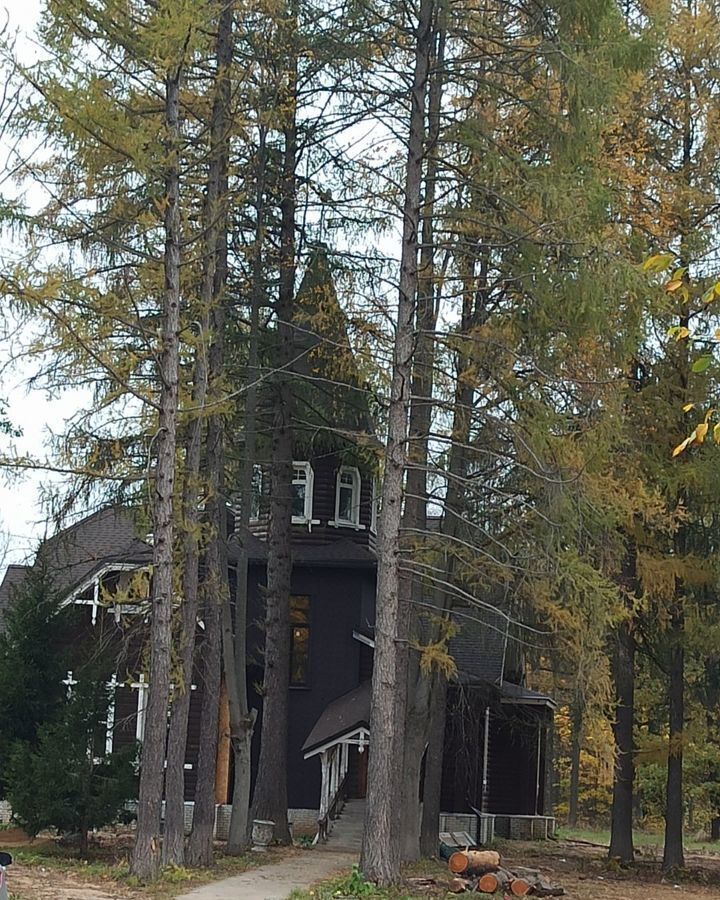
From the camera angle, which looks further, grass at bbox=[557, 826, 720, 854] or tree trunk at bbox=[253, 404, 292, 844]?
grass at bbox=[557, 826, 720, 854]

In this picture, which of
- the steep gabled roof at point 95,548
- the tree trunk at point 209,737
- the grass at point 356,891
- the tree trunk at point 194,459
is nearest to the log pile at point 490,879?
the grass at point 356,891

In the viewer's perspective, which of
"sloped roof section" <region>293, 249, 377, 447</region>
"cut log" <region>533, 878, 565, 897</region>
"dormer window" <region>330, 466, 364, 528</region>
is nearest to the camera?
"cut log" <region>533, 878, 565, 897</region>

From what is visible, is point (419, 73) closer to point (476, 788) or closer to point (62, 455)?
point (62, 455)

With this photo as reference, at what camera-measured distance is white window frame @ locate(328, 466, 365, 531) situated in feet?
91.0

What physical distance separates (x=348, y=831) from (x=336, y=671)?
3975mm

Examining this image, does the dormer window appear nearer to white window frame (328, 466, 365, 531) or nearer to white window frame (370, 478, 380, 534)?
white window frame (328, 466, 365, 531)

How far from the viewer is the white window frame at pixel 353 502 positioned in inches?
1092

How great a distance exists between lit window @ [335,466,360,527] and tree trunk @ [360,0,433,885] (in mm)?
11425

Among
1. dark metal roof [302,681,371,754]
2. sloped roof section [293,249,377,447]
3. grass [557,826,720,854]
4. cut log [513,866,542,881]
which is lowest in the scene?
grass [557,826,720,854]

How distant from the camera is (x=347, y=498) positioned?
28.3m

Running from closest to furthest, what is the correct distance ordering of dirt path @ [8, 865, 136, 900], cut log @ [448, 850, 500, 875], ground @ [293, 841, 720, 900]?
dirt path @ [8, 865, 136, 900]
ground @ [293, 841, 720, 900]
cut log @ [448, 850, 500, 875]

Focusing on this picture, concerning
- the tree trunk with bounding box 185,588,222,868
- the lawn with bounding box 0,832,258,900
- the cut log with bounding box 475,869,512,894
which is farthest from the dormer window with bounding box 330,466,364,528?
the cut log with bounding box 475,869,512,894

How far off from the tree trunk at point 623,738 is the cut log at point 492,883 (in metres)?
5.54

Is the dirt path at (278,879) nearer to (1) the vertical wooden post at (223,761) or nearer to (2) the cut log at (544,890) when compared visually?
(2) the cut log at (544,890)
